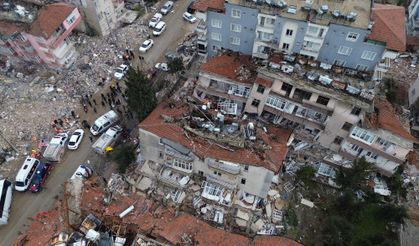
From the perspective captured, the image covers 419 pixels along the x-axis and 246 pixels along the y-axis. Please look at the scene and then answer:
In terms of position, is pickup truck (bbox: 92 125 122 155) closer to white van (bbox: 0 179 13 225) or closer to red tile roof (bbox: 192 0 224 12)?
white van (bbox: 0 179 13 225)

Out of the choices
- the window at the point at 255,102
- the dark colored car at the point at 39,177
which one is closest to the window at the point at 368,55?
the window at the point at 255,102

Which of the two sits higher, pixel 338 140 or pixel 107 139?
pixel 338 140

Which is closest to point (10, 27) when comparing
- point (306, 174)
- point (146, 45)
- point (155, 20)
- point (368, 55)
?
point (146, 45)

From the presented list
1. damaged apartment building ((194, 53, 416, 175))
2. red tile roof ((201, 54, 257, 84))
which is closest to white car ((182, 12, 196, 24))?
damaged apartment building ((194, 53, 416, 175))

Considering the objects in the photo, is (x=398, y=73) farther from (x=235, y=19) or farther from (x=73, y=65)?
(x=73, y=65)

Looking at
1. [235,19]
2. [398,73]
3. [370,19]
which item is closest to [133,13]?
[235,19]

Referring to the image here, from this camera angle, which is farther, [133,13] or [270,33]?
[133,13]

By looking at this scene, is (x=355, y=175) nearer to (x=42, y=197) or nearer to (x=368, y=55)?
(x=368, y=55)

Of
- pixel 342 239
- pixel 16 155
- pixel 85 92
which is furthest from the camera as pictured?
pixel 85 92
